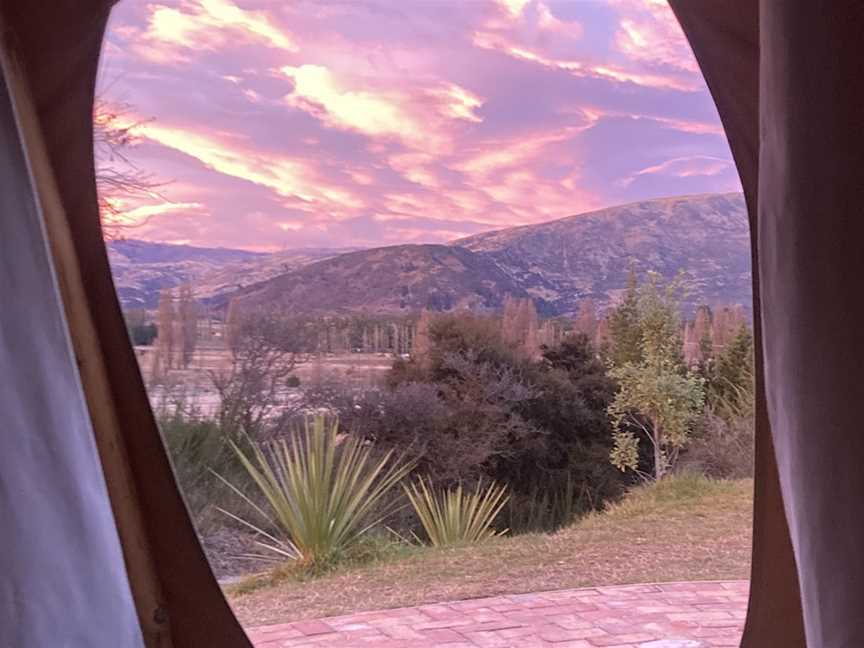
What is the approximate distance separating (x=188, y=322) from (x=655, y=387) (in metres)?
2.38

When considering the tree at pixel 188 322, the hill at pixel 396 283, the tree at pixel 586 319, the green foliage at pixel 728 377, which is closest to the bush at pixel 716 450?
the green foliage at pixel 728 377

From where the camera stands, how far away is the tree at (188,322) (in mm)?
3637

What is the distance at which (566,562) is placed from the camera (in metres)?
3.96

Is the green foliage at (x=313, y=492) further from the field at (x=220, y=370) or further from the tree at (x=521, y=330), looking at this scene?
the tree at (x=521, y=330)

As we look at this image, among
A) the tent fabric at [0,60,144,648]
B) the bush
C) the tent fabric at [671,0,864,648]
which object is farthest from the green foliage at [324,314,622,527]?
the tent fabric at [671,0,864,648]

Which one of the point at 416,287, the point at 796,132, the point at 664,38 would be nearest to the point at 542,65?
the point at 664,38

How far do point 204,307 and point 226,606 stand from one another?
101 inches

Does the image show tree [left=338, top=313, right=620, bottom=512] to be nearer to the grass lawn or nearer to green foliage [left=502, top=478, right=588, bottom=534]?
green foliage [left=502, top=478, right=588, bottom=534]

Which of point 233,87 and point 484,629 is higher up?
point 233,87

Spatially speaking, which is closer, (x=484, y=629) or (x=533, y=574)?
(x=484, y=629)

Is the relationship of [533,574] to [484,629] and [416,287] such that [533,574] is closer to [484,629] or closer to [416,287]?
[484,629]

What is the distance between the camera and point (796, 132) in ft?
2.09

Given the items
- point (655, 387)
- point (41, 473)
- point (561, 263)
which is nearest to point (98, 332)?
point (41, 473)

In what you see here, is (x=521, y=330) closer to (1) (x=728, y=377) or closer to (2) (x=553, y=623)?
(1) (x=728, y=377)
